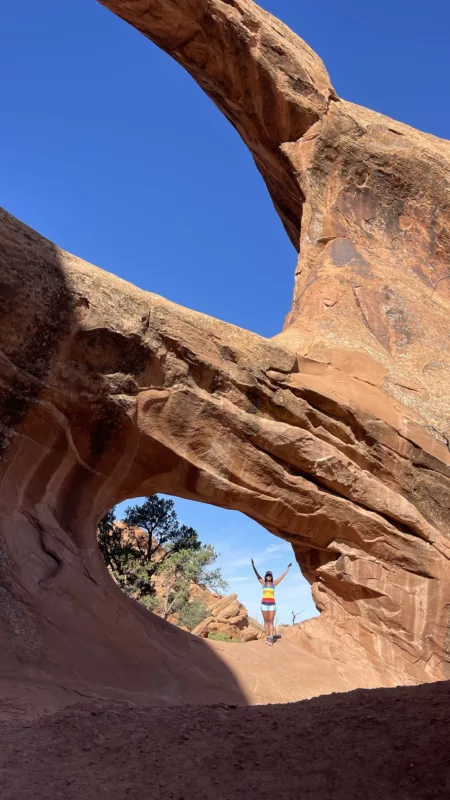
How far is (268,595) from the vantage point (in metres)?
13.5

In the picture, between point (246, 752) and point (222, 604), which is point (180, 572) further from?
point (246, 752)

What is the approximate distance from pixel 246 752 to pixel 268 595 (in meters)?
8.71

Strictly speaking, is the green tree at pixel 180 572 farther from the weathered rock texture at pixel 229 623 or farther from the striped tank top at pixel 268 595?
the striped tank top at pixel 268 595

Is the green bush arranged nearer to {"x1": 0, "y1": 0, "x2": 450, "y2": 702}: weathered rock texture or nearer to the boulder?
the boulder

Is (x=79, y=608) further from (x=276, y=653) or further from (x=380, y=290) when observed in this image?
(x=380, y=290)

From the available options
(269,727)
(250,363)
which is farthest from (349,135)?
(269,727)

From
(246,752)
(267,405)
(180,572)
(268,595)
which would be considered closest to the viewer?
(246,752)

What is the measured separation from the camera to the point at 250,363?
11695 millimetres

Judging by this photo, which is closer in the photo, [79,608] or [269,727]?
[269,727]

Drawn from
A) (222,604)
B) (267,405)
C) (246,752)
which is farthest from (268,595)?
(222,604)

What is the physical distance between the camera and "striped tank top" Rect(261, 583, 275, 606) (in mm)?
13453

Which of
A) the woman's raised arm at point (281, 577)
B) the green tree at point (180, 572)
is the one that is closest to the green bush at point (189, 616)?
the green tree at point (180, 572)

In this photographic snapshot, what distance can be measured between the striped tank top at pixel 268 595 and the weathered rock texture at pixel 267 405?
0.91m

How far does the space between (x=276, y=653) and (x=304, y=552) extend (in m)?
2.19
